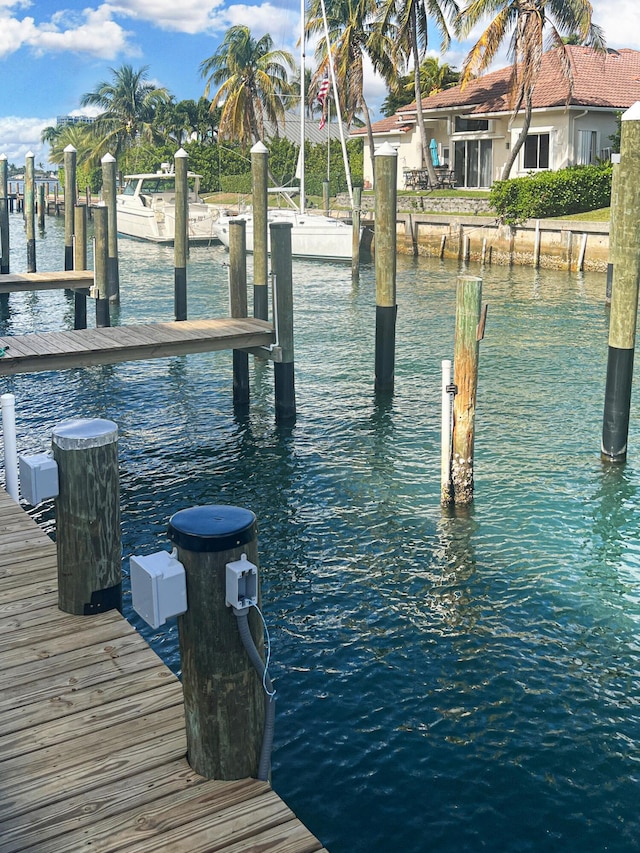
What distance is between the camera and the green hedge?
101 feet

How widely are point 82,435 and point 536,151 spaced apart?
37.1 meters

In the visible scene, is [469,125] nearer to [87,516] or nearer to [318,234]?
[318,234]

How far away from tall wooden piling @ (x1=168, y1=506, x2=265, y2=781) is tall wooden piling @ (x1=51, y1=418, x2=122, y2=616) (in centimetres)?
137

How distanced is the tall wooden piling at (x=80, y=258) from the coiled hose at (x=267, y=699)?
1622 centimetres

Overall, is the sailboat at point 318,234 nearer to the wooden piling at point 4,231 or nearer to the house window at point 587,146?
the wooden piling at point 4,231

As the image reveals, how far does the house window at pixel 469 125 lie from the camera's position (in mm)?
42688

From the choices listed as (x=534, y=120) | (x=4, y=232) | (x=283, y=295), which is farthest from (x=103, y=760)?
(x=534, y=120)

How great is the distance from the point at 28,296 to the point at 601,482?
20205 mm

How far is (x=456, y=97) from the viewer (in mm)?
43000

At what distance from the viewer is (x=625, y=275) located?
949cm

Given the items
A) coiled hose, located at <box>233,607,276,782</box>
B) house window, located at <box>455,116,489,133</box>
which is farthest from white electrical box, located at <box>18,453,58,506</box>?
house window, located at <box>455,116,489,133</box>

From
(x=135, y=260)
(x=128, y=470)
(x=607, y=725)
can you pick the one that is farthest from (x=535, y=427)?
(x=135, y=260)

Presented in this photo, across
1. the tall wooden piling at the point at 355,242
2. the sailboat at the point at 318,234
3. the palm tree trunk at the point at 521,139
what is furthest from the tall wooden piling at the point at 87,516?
the palm tree trunk at the point at 521,139

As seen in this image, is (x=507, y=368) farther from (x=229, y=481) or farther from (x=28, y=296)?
(x=28, y=296)
